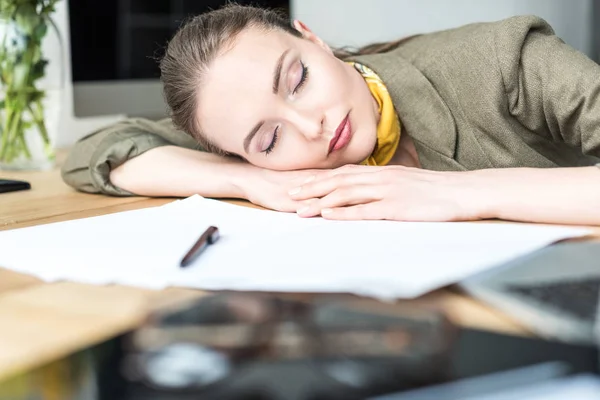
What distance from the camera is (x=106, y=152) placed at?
1036 millimetres

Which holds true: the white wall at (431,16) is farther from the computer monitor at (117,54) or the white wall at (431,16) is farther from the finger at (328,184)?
the finger at (328,184)

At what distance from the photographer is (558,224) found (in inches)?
26.5

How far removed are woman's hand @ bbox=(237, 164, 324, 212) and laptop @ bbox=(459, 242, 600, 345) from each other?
344 millimetres

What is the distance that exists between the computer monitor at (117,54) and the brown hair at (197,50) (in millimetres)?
401

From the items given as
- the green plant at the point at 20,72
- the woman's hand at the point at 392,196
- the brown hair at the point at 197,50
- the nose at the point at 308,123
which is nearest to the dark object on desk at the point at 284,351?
the woman's hand at the point at 392,196

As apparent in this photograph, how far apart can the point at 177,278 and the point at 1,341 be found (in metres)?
0.13

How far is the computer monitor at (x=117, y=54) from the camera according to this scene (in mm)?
1446

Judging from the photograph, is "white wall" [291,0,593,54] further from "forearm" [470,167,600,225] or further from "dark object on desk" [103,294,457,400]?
"dark object on desk" [103,294,457,400]

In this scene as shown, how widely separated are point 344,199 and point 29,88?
0.78 meters

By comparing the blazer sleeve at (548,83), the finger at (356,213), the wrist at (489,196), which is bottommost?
the finger at (356,213)

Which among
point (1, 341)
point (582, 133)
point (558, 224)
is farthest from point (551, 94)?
point (1, 341)

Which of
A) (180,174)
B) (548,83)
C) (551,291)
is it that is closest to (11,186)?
(180,174)

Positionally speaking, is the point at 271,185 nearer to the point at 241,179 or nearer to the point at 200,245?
the point at 241,179

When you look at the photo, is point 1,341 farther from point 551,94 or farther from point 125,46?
point 125,46
